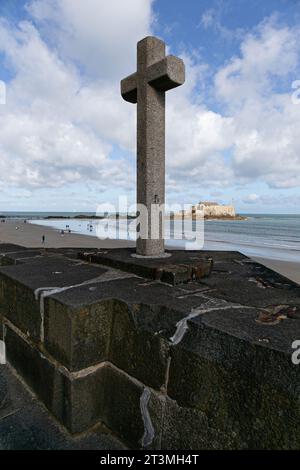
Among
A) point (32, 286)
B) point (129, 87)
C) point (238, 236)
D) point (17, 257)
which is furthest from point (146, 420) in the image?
point (238, 236)

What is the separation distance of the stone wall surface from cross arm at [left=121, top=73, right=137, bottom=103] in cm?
227

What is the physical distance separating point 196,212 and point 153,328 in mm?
121697

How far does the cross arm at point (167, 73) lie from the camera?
299 centimetres

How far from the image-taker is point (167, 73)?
2.96 m

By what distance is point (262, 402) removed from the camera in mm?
1148

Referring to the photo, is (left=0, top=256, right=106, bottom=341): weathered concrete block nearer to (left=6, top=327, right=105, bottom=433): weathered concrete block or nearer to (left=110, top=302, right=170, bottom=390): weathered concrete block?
(left=6, top=327, right=105, bottom=433): weathered concrete block

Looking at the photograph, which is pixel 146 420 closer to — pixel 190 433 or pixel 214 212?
pixel 190 433

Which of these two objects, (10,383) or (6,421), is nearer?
(6,421)

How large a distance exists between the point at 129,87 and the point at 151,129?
706mm

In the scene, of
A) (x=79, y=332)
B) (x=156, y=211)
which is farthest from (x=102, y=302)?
(x=156, y=211)

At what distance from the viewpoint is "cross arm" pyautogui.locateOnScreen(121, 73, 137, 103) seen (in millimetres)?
3365

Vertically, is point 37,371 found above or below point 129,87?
below
